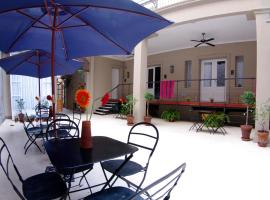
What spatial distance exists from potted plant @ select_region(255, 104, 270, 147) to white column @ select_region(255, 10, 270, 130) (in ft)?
0.16

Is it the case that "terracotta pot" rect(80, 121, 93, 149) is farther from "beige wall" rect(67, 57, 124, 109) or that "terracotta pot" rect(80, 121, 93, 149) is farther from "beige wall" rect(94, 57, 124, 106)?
"beige wall" rect(94, 57, 124, 106)

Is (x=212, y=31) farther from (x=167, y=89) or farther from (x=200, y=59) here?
(x=167, y=89)

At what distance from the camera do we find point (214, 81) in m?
8.98

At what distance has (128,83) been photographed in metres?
12.2

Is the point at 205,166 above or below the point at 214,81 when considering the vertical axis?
below

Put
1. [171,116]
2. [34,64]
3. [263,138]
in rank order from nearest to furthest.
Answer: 1. [34,64]
2. [263,138]
3. [171,116]

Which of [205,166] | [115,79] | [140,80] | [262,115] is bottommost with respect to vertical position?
[205,166]

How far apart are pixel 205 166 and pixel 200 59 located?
6969mm

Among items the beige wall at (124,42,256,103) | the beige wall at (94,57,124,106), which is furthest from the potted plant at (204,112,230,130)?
the beige wall at (94,57,124,106)

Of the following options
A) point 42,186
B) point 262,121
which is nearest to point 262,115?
point 262,121

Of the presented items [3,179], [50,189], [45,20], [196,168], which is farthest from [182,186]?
[45,20]

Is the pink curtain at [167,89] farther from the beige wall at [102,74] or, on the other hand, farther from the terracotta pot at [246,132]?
the beige wall at [102,74]

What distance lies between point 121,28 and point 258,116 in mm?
4297

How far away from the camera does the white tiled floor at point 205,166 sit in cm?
239
